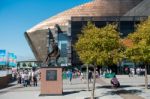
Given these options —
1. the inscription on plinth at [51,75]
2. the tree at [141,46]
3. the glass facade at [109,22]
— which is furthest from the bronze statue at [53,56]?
the glass facade at [109,22]

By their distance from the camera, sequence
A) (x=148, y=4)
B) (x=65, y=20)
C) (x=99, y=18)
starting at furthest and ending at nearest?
(x=65, y=20)
(x=148, y=4)
(x=99, y=18)

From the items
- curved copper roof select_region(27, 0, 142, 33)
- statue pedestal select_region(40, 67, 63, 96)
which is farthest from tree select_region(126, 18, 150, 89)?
curved copper roof select_region(27, 0, 142, 33)

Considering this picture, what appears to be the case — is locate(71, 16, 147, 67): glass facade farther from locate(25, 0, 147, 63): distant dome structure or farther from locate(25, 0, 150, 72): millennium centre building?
locate(25, 0, 147, 63): distant dome structure

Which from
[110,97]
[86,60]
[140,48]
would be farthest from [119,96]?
[140,48]

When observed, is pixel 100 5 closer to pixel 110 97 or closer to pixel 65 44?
pixel 65 44

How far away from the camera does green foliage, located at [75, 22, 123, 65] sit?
26531 mm

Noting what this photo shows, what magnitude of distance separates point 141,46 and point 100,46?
609 cm

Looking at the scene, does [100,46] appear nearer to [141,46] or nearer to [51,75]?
[51,75]

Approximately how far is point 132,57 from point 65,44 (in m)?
62.5

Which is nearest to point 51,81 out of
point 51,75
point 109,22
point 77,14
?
point 51,75

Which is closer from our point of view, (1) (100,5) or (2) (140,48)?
(2) (140,48)

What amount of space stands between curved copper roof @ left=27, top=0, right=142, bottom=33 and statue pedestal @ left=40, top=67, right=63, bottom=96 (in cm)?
9020

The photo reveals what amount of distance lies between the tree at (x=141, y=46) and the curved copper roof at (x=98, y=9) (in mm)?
85907

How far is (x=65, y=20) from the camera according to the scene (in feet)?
384
